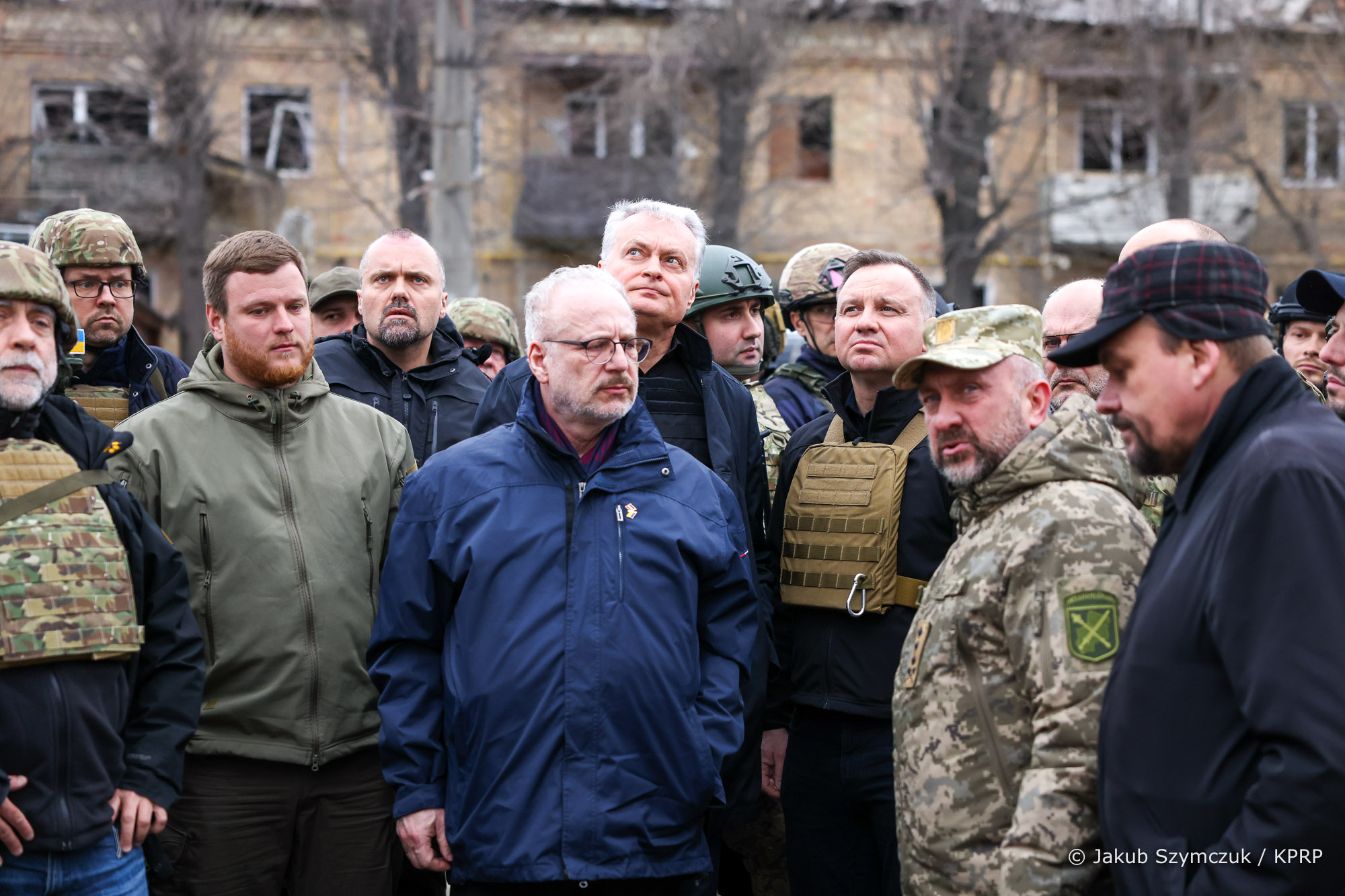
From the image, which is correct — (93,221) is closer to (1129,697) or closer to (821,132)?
(1129,697)

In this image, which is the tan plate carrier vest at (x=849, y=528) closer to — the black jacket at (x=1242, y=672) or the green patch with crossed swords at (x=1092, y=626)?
the green patch with crossed swords at (x=1092, y=626)

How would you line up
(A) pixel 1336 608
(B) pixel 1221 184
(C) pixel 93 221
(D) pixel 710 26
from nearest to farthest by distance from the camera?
(A) pixel 1336 608, (C) pixel 93 221, (D) pixel 710 26, (B) pixel 1221 184

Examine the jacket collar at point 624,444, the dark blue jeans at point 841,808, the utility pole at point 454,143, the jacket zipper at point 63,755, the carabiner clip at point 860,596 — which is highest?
the utility pole at point 454,143

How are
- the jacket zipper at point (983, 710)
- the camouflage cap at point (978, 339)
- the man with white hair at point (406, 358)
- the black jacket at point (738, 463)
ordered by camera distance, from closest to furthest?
the jacket zipper at point (983, 710) < the camouflage cap at point (978, 339) < the black jacket at point (738, 463) < the man with white hair at point (406, 358)

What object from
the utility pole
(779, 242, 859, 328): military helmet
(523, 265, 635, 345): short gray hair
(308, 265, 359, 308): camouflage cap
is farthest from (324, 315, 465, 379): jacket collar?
the utility pole

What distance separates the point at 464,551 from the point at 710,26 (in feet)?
67.3

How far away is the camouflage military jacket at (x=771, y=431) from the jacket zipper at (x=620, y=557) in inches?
46.5

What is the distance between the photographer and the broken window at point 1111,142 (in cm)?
2612

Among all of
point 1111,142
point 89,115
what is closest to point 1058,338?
point 89,115

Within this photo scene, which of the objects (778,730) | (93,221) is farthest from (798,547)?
(93,221)

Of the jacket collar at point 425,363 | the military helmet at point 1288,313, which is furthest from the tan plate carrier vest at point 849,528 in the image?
the military helmet at point 1288,313

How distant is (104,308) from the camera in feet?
15.5

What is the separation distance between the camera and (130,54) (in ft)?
69.0

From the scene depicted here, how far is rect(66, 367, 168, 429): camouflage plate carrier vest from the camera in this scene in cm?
468
